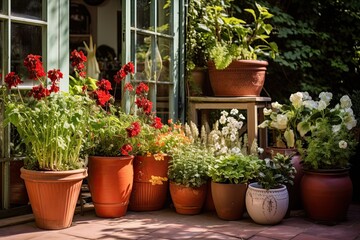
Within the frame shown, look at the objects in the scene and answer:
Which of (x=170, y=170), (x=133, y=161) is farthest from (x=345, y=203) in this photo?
(x=133, y=161)

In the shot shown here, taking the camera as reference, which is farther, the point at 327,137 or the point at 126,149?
the point at 327,137

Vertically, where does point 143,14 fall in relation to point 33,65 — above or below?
above

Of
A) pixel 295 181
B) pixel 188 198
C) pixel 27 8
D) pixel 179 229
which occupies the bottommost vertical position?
pixel 179 229

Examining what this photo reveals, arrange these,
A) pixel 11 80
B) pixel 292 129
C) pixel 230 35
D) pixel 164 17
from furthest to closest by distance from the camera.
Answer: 1. pixel 230 35
2. pixel 164 17
3. pixel 292 129
4. pixel 11 80

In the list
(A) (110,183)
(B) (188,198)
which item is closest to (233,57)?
(B) (188,198)

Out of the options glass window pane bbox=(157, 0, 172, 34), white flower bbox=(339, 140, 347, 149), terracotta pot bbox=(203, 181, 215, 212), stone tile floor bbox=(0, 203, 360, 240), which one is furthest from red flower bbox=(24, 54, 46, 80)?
white flower bbox=(339, 140, 347, 149)

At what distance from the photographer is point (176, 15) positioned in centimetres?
470

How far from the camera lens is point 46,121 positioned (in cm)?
314

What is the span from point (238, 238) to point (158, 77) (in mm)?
1813

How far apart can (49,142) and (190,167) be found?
1.03 meters

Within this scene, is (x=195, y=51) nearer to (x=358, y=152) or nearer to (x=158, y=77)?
(x=158, y=77)

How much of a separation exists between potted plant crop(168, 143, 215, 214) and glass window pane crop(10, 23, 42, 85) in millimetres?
1173

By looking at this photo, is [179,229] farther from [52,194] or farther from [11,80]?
[11,80]

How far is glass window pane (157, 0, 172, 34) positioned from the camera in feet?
14.8
